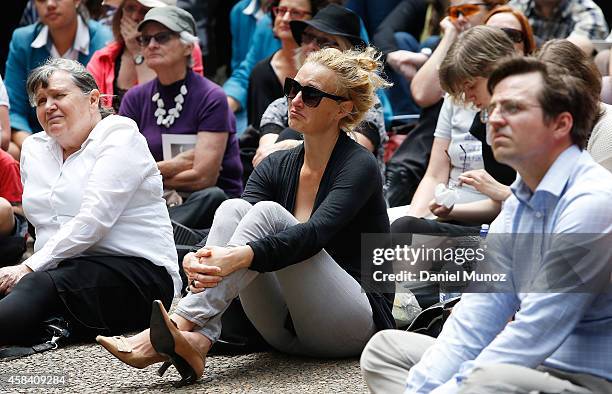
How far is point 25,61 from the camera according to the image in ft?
23.1

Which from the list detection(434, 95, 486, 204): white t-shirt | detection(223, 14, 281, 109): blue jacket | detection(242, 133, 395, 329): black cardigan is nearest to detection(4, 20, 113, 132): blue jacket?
detection(223, 14, 281, 109): blue jacket

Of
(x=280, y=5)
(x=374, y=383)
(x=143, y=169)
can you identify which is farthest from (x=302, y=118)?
(x=280, y=5)

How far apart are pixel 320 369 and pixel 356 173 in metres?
0.75

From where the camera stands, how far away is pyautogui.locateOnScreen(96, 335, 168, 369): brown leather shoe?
3.84m

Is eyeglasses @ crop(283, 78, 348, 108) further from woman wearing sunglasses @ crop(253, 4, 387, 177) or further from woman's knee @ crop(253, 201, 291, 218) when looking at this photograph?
woman wearing sunglasses @ crop(253, 4, 387, 177)

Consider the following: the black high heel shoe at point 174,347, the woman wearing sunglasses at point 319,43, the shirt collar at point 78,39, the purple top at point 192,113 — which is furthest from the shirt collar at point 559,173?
the shirt collar at point 78,39

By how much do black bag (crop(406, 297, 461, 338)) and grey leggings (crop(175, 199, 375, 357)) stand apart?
0.65ft

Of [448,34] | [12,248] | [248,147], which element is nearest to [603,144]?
[448,34]

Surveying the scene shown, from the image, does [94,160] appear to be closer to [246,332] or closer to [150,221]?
[150,221]

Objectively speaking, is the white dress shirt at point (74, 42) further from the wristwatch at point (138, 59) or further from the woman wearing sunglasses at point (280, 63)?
the woman wearing sunglasses at point (280, 63)

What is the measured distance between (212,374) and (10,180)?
2.20 metres

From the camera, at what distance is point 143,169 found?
460 centimetres

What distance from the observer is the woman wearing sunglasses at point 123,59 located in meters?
6.50

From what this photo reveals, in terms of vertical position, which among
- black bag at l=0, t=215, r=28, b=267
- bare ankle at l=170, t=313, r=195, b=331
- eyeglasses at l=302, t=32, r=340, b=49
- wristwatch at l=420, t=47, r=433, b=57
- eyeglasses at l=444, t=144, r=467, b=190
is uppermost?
eyeglasses at l=302, t=32, r=340, b=49
